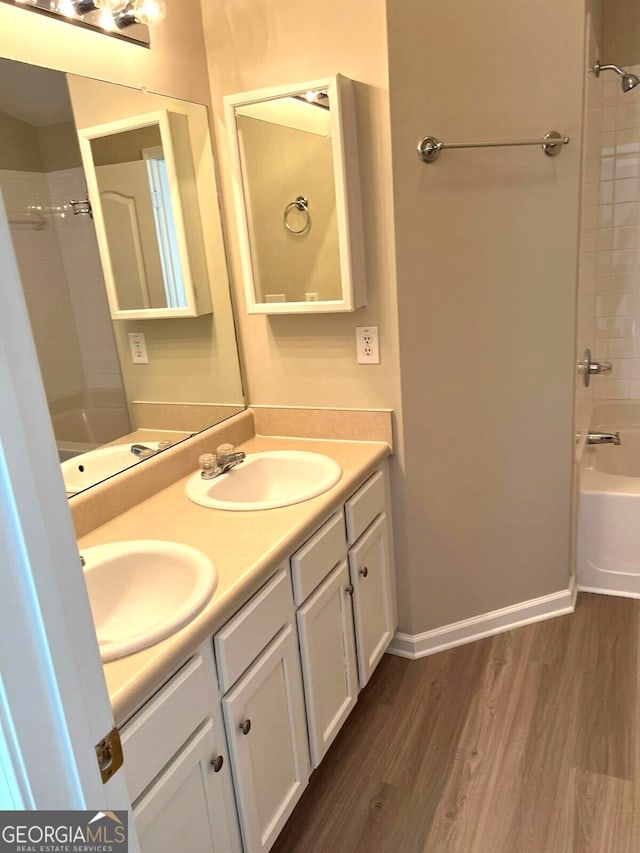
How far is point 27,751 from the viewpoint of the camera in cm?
64

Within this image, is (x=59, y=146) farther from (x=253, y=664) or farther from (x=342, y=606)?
(x=342, y=606)

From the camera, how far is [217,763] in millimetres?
1320

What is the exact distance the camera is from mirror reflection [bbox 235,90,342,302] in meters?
1.99

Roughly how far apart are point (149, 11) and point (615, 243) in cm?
235

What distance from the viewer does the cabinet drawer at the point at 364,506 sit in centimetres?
193

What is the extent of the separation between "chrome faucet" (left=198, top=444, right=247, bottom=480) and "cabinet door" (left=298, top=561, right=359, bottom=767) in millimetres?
468

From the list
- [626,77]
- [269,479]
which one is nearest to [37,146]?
[269,479]

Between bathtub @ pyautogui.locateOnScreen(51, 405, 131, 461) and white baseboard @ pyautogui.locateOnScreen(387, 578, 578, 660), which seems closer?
bathtub @ pyautogui.locateOnScreen(51, 405, 131, 461)

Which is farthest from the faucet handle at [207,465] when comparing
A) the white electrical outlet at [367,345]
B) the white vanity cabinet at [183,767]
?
the white vanity cabinet at [183,767]

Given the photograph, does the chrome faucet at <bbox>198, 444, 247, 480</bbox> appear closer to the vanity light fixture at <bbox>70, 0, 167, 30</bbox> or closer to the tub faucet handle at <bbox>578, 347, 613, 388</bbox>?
the vanity light fixture at <bbox>70, 0, 167, 30</bbox>

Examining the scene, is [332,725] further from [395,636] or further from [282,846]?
[395,636]

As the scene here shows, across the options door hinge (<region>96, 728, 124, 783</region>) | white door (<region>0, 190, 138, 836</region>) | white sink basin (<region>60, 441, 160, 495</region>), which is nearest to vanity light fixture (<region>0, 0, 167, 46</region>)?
white sink basin (<region>60, 441, 160, 495</region>)

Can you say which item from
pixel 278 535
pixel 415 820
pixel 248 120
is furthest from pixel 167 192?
pixel 415 820

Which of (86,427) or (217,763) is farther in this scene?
(86,427)
